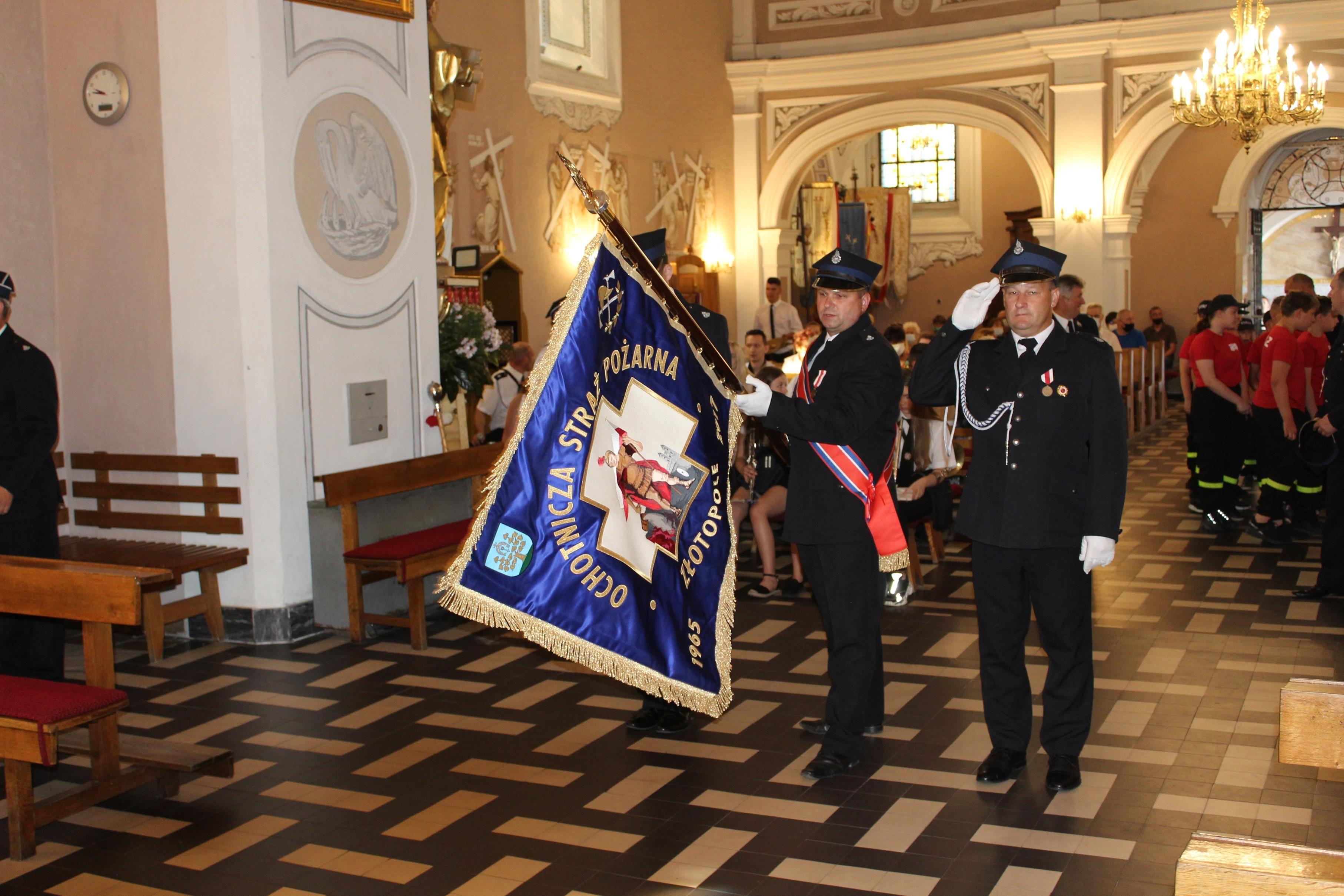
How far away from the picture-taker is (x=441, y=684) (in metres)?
5.21

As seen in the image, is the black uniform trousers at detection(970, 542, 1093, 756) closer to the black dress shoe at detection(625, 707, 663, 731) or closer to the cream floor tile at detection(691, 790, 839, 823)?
the cream floor tile at detection(691, 790, 839, 823)

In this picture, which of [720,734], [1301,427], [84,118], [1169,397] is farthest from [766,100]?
[720,734]

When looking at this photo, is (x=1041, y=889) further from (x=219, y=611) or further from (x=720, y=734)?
(x=219, y=611)

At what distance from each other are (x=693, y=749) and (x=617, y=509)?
3.44 ft

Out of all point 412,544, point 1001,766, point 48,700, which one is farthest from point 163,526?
point 1001,766

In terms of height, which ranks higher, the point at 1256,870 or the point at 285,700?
the point at 1256,870

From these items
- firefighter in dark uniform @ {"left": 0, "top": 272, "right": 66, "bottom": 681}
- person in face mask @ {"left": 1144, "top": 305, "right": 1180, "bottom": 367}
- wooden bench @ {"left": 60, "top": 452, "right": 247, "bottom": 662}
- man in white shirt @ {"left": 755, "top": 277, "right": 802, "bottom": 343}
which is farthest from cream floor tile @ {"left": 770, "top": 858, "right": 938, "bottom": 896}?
person in face mask @ {"left": 1144, "top": 305, "right": 1180, "bottom": 367}

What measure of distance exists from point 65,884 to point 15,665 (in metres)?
1.58

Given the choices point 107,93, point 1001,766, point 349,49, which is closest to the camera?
point 1001,766

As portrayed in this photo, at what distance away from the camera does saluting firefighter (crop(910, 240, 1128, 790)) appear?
12.2 feet

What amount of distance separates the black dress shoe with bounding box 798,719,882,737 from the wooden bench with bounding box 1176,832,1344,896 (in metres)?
2.89

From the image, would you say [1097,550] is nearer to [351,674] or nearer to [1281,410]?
[351,674]

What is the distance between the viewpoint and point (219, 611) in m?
5.99

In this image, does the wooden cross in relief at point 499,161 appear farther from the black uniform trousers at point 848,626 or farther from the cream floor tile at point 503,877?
the cream floor tile at point 503,877
